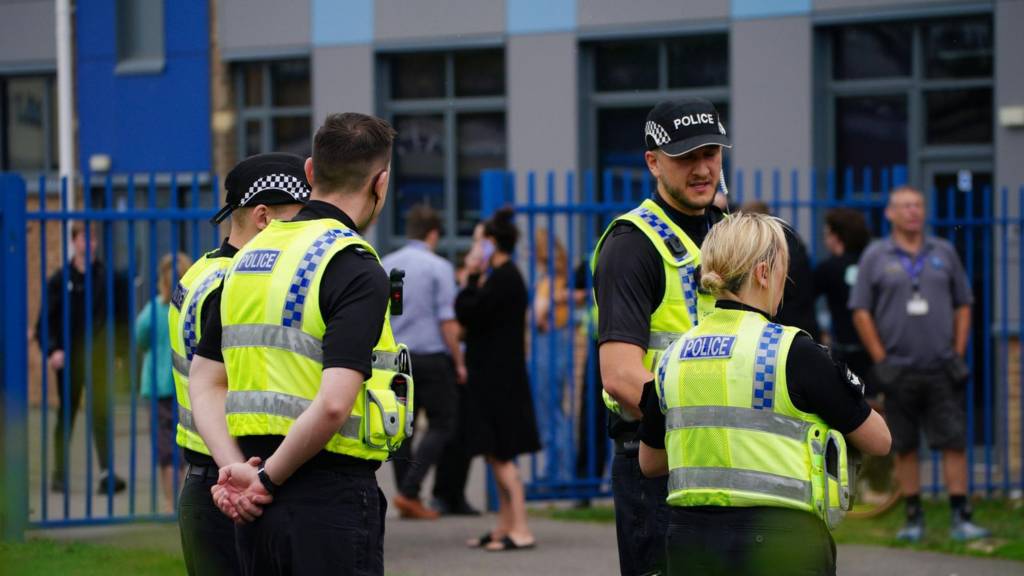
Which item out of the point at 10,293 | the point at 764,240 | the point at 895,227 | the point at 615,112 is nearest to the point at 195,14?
the point at 615,112

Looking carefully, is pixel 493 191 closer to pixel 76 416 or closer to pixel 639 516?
Answer: pixel 76 416

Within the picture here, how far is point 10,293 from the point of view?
8.70 m

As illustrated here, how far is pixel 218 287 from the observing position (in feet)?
13.5

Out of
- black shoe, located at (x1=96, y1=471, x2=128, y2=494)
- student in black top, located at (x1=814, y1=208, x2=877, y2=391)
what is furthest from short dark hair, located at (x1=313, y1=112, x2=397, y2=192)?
black shoe, located at (x1=96, y1=471, x2=128, y2=494)

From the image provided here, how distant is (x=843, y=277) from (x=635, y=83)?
478cm

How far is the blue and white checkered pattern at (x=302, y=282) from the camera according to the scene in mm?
3627

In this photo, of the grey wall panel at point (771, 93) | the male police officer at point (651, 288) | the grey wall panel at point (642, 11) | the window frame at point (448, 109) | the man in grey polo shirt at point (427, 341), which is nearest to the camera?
the male police officer at point (651, 288)

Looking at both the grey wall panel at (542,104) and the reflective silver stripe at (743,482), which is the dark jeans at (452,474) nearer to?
the grey wall panel at (542,104)

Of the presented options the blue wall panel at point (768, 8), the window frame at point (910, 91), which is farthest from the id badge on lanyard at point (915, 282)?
the blue wall panel at point (768, 8)

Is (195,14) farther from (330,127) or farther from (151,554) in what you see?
(151,554)

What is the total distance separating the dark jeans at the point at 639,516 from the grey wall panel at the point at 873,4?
8947mm

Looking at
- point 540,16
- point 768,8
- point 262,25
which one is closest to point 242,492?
point 768,8

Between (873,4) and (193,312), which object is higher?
(873,4)

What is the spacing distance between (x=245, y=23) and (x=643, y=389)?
1330 cm
